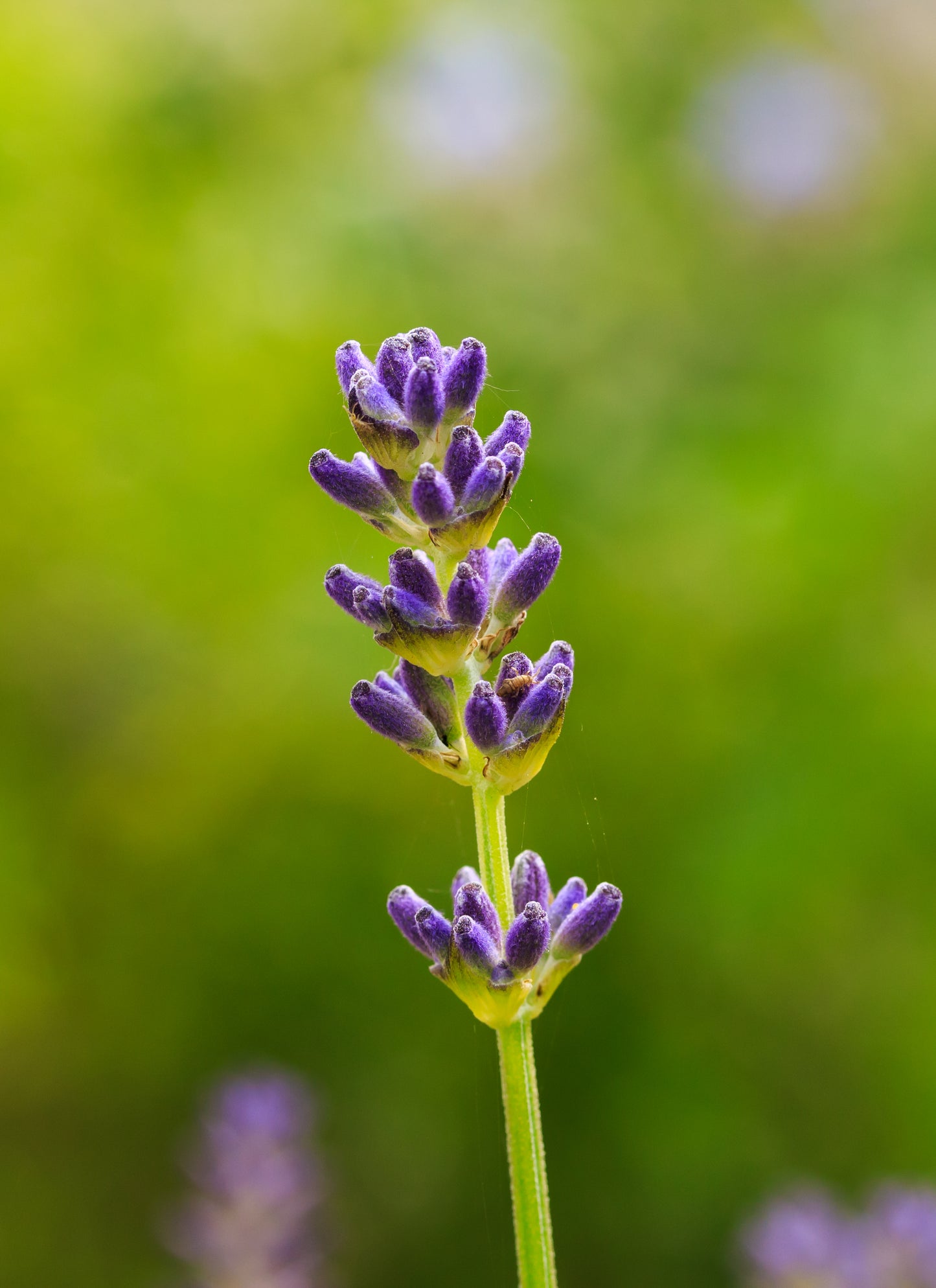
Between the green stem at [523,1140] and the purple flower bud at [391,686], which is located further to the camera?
the purple flower bud at [391,686]

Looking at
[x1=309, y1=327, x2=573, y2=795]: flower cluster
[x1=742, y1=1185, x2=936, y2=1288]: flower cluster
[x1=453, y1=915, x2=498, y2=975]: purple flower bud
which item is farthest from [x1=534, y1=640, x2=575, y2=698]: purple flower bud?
[x1=742, y1=1185, x2=936, y2=1288]: flower cluster

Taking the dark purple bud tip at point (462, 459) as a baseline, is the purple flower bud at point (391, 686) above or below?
below

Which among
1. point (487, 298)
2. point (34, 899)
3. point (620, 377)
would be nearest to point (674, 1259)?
point (34, 899)

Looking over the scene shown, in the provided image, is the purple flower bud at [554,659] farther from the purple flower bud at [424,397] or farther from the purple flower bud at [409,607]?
the purple flower bud at [424,397]


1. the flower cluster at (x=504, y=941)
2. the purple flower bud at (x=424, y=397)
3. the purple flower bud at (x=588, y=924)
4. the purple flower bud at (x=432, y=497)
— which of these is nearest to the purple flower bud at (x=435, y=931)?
the flower cluster at (x=504, y=941)

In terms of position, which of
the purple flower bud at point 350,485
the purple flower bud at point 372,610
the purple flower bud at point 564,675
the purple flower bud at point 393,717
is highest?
the purple flower bud at point 350,485

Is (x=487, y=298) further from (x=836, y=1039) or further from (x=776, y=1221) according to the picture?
(x=776, y=1221)
